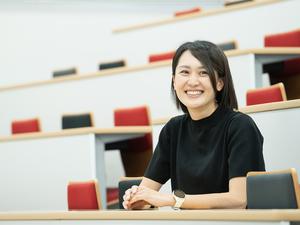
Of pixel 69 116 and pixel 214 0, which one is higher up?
pixel 214 0

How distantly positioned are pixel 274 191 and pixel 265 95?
1.39 feet

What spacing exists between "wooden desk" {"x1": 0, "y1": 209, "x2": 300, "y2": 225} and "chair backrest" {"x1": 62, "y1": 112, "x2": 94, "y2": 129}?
2.08 feet

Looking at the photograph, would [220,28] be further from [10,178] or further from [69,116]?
[10,178]

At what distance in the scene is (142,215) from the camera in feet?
1.64

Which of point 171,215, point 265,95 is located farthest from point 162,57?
point 171,215

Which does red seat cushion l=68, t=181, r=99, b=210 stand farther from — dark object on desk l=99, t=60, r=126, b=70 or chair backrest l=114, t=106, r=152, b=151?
dark object on desk l=99, t=60, r=126, b=70

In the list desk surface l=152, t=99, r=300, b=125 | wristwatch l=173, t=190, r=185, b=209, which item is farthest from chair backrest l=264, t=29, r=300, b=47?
wristwatch l=173, t=190, r=185, b=209

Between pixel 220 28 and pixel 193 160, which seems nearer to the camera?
pixel 193 160

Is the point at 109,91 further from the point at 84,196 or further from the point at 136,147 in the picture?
the point at 84,196

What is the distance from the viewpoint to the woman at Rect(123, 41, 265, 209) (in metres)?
0.58

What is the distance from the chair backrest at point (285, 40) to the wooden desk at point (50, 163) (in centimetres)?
40

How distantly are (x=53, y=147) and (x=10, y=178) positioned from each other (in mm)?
106

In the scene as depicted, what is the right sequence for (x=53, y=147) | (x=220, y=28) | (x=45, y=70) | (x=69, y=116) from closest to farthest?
(x=53, y=147) → (x=69, y=116) → (x=220, y=28) → (x=45, y=70)

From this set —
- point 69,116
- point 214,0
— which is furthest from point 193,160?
point 214,0
